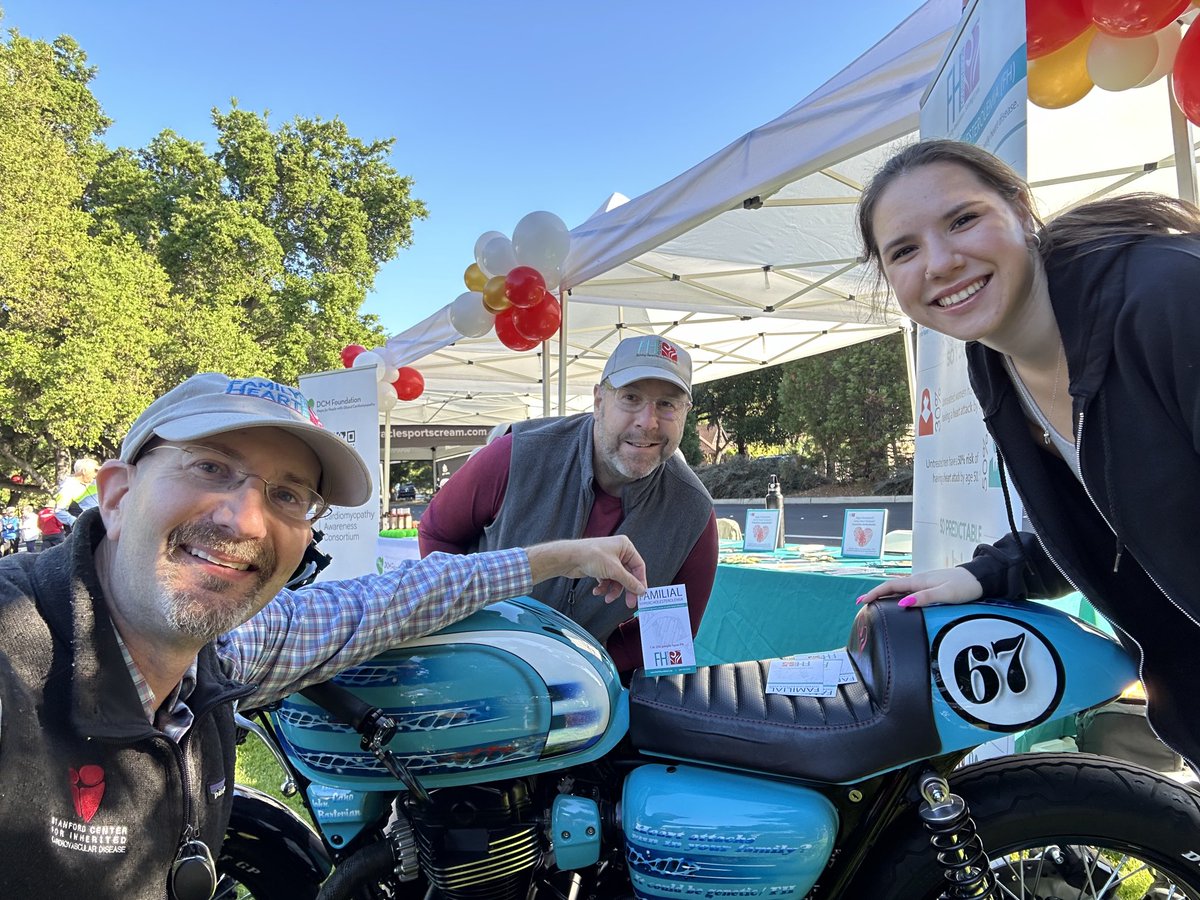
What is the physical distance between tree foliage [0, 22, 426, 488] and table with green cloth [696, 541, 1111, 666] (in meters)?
10.8

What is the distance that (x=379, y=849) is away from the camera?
4.15 ft

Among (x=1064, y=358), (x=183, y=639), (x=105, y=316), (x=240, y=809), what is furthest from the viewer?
(x=105, y=316)

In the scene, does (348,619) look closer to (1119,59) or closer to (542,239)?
(1119,59)

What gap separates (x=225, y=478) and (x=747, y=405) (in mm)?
29709

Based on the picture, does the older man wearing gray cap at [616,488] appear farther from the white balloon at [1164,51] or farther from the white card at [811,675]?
the white balloon at [1164,51]

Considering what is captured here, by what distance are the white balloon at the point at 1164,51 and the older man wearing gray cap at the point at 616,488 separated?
2.19 meters

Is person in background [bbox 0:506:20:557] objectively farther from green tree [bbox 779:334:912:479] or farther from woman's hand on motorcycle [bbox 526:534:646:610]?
green tree [bbox 779:334:912:479]

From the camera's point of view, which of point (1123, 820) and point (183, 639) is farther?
point (1123, 820)

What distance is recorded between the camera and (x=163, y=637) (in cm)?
93

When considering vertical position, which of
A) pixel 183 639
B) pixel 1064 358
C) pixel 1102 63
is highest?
pixel 1102 63

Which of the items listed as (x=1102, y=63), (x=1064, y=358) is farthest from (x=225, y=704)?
(x=1102, y=63)

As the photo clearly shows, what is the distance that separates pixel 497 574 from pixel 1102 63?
2763 mm

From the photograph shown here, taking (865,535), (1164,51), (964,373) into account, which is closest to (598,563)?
(964,373)

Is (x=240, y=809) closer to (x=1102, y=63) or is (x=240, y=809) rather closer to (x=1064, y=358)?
(x=1064, y=358)
